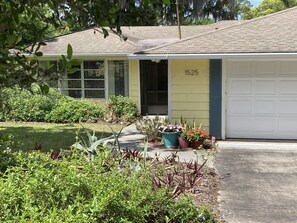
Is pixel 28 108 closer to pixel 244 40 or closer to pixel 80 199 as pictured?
pixel 244 40

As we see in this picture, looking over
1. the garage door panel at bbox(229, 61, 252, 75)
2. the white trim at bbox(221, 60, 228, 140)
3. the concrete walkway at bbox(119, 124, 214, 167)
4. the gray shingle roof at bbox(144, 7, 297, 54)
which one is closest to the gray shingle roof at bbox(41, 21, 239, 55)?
the gray shingle roof at bbox(144, 7, 297, 54)

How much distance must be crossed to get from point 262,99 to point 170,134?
2930 mm

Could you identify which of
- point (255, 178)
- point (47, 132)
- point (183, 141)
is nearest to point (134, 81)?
point (47, 132)

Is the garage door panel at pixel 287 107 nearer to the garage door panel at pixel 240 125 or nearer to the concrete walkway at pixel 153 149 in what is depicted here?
the garage door panel at pixel 240 125

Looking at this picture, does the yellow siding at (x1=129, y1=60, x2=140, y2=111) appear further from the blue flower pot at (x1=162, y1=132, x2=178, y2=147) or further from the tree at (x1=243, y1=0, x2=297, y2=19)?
the tree at (x1=243, y1=0, x2=297, y2=19)

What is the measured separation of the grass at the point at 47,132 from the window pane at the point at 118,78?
7.94 ft

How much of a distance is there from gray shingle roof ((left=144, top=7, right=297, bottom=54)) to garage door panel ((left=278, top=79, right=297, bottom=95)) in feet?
3.44

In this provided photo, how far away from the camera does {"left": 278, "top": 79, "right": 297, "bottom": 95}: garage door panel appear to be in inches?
431

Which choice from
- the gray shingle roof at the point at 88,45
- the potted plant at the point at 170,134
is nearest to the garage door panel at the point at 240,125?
the potted plant at the point at 170,134

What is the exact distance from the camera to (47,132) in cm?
1297

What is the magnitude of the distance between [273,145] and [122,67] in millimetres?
7949

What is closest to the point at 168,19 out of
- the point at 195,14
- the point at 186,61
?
the point at 195,14

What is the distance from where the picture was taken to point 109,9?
2.34 metres

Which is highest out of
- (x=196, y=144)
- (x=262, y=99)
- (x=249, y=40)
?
(x=249, y=40)
